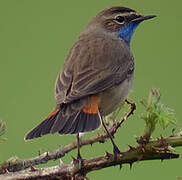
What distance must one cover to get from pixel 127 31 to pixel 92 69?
1139mm

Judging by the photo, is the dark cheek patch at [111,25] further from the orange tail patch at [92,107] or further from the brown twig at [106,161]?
the brown twig at [106,161]

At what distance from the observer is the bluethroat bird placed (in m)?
3.73

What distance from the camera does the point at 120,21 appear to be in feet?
18.1

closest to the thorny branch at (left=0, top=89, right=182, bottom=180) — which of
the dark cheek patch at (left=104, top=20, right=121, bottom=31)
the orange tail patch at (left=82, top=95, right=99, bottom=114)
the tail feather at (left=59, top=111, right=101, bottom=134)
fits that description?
the tail feather at (left=59, top=111, right=101, bottom=134)

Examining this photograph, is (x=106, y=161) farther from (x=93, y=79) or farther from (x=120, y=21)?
(x=120, y=21)

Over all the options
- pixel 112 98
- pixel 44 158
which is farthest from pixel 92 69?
pixel 44 158

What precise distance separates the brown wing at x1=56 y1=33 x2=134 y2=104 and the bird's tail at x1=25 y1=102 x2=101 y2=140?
0.22 m

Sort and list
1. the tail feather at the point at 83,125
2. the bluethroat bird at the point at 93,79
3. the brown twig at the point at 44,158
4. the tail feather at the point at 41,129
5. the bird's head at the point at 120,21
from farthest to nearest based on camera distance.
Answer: the bird's head at the point at 120,21 → the bluethroat bird at the point at 93,79 → the tail feather at the point at 83,125 → the tail feather at the point at 41,129 → the brown twig at the point at 44,158

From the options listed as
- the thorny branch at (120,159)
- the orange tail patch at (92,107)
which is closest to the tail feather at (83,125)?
the orange tail patch at (92,107)

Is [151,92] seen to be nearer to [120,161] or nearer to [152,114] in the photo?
[152,114]

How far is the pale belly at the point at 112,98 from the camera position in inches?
167

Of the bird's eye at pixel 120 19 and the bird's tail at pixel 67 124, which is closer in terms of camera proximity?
the bird's tail at pixel 67 124

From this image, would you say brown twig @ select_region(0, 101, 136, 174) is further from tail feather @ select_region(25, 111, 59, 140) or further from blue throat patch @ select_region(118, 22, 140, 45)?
blue throat patch @ select_region(118, 22, 140, 45)

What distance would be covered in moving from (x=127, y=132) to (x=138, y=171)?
2.04 feet
